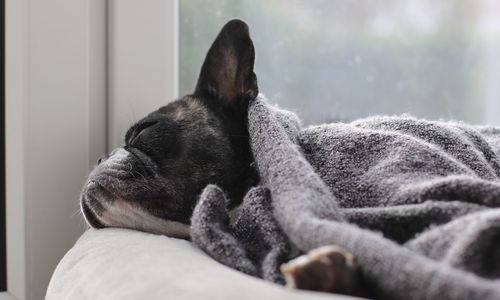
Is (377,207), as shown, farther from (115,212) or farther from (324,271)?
(115,212)

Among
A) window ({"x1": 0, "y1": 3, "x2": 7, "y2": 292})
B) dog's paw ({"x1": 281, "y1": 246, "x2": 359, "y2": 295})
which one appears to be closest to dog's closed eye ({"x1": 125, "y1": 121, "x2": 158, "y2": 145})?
window ({"x1": 0, "y1": 3, "x2": 7, "y2": 292})

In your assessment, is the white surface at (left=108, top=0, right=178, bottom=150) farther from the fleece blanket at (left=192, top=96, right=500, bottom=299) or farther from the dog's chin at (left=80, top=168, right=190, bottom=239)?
the fleece blanket at (left=192, top=96, right=500, bottom=299)

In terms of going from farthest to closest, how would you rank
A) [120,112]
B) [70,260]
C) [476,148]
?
1. [120,112]
2. [476,148]
3. [70,260]

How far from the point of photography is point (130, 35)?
1359 mm

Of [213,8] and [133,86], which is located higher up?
[213,8]

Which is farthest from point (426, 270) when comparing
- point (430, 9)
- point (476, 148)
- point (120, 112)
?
point (430, 9)

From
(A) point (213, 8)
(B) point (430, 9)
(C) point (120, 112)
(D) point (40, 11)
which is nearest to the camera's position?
(D) point (40, 11)

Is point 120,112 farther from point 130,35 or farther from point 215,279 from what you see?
point 215,279

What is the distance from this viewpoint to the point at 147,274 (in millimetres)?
667

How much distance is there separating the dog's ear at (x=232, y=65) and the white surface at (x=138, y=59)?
280 millimetres

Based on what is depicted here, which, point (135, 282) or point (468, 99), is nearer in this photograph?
point (135, 282)

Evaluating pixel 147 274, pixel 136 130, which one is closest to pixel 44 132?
pixel 136 130

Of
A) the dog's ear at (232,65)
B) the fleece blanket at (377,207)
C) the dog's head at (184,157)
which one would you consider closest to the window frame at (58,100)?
the dog's head at (184,157)

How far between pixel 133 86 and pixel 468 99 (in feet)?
3.59
